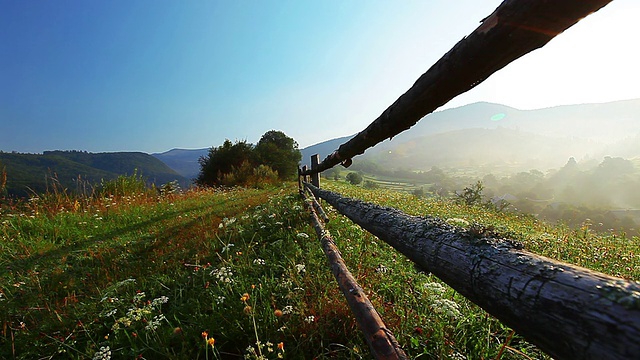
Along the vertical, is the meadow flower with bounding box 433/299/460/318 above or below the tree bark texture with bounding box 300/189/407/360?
below

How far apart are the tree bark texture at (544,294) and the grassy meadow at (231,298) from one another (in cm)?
20

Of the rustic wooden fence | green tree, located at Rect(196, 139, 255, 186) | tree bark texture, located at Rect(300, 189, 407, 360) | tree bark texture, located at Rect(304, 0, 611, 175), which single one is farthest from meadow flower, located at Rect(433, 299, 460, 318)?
green tree, located at Rect(196, 139, 255, 186)

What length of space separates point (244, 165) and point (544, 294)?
23.4 metres

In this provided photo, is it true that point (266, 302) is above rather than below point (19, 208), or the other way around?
below

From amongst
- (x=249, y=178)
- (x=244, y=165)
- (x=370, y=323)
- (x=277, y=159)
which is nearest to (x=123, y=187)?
(x=249, y=178)

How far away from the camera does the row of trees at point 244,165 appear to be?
840 inches

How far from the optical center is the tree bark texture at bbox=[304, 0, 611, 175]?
644 millimetres

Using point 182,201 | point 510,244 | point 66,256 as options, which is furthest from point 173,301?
point 182,201

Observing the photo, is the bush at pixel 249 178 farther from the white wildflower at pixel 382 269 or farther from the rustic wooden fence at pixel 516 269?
the rustic wooden fence at pixel 516 269

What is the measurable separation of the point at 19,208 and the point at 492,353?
1223 centimetres

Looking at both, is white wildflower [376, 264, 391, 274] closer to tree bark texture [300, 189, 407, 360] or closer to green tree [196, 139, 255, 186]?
tree bark texture [300, 189, 407, 360]

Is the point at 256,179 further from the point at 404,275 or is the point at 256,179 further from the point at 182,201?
the point at 404,275

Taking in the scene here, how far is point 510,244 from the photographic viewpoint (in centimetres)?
76

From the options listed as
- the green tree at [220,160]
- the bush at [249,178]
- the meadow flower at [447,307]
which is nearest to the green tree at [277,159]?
the green tree at [220,160]
